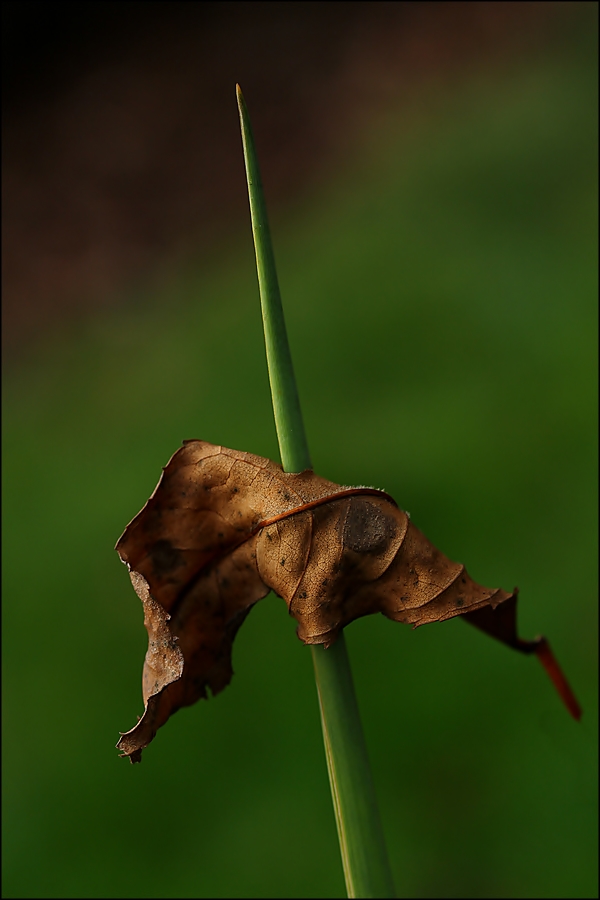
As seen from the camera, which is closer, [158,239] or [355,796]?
[355,796]

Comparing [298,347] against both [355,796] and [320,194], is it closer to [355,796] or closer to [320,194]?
[320,194]

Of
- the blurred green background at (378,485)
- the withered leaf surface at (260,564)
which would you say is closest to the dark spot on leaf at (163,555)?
the withered leaf surface at (260,564)

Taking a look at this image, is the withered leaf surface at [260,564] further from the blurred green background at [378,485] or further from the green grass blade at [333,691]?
the blurred green background at [378,485]

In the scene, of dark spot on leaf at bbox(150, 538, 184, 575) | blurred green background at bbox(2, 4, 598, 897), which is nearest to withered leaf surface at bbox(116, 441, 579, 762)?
dark spot on leaf at bbox(150, 538, 184, 575)

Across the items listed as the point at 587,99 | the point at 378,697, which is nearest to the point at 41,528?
the point at 378,697

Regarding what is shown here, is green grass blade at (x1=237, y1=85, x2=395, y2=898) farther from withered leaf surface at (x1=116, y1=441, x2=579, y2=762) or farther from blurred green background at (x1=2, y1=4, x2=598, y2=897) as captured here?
blurred green background at (x1=2, y1=4, x2=598, y2=897)

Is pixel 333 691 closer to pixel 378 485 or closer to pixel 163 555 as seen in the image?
pixel 163 555

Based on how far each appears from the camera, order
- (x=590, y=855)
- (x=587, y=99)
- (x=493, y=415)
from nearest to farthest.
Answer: (x=590, y=855) < (x=493, y=415) < (x=587, y=99)

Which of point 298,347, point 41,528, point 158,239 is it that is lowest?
point 41,528
